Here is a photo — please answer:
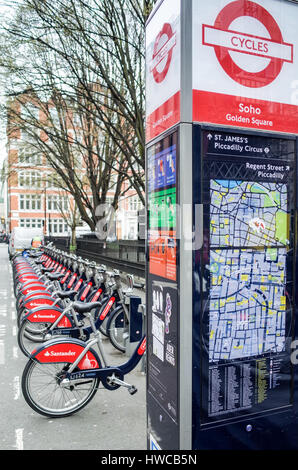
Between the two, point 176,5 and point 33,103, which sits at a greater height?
point 33,103

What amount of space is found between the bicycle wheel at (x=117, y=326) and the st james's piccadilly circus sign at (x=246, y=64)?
13.8ft

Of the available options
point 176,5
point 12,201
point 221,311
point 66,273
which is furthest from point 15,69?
point 12,201

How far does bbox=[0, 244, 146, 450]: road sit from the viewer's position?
11.9ft

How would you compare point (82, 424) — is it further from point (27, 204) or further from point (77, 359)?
point (27, 204)

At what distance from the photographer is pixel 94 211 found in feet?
69.5

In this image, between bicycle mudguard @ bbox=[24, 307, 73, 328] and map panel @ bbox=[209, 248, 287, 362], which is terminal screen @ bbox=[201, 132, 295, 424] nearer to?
map panel @ bbox=[209, 248, 287, 362]

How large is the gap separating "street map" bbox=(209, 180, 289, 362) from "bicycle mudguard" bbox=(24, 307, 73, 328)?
3.67 metres

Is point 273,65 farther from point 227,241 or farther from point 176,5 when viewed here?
point 227,241

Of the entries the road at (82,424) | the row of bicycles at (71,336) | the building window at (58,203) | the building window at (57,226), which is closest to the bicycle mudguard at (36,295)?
the row of bicycles at (71,336)

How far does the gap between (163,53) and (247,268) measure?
5.00 ft

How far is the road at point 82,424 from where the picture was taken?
3.63 meters

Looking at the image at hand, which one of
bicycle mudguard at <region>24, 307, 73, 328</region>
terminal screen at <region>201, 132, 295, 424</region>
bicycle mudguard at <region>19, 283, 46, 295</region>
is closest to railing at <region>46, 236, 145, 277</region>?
bicycle mudguard at <region>19, 283, 46, 295</region>

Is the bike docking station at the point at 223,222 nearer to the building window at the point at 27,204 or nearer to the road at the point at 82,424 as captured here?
the road at the point at 82,424

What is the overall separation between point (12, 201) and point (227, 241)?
71.5m
